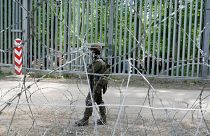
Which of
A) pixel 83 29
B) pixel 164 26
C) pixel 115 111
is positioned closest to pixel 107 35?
pixel 83 29

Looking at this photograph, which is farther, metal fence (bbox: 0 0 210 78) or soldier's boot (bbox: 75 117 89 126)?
metal fence (bbox: 0 0 210 78)

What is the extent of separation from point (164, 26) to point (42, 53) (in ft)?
12.9

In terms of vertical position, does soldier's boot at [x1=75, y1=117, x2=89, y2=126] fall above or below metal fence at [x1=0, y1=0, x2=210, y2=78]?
below

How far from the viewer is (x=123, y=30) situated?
40.1 ft

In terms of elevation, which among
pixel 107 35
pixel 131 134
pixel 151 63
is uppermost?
pixel 107 35

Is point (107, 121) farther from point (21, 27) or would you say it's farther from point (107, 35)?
point (21, 27)

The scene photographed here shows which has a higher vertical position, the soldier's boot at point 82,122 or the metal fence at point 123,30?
the metal fence at point 123,30

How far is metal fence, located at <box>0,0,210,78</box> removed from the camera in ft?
38.3

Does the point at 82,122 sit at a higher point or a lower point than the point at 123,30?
lower

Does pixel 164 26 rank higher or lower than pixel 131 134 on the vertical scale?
higher

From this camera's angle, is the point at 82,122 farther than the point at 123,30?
No

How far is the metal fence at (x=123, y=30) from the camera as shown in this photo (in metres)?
11.7

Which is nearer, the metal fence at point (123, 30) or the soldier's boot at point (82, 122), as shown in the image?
the soldier's boot at point (82, 122)

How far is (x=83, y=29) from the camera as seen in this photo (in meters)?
12.6
